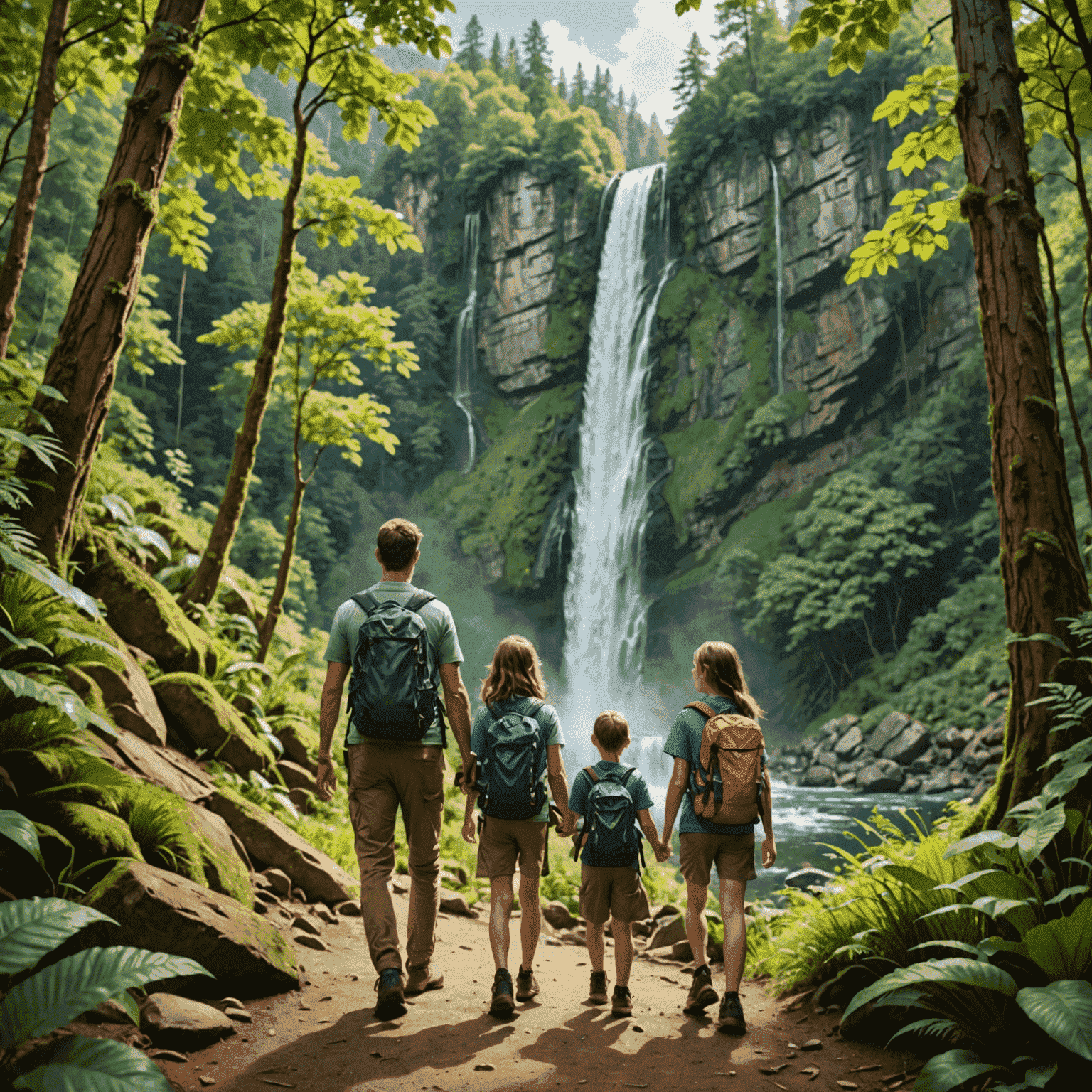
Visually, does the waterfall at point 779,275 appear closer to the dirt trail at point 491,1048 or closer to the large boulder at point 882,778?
the large boulder at point 882,778

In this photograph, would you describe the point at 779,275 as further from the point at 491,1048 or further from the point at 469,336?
the point at 491,1048

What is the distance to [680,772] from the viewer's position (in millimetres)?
3359

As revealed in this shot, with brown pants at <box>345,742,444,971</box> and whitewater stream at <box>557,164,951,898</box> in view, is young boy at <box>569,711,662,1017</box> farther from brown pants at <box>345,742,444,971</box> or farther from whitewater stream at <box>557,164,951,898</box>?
whitewater stream at <box>557,164,951,898</box>

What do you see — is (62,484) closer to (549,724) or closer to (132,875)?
(132,875)

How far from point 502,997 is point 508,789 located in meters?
0.80

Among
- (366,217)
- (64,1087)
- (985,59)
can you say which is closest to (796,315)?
(366,217)

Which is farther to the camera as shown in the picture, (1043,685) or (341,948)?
(341,948)

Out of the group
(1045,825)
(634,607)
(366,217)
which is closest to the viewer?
(1045,825)

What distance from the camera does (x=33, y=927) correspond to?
5.40 ft

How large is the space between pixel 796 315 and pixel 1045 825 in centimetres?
2665

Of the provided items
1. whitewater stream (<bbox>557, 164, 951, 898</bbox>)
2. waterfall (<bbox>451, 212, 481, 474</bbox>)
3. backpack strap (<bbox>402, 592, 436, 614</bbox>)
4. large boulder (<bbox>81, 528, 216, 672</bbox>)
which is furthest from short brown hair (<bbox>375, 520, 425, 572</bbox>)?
waterfall (<bbox>451, 212, 481, 474</bbox>)

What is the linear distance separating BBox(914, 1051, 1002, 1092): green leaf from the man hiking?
1797 millimetres

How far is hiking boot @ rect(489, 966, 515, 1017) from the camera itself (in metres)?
2.99

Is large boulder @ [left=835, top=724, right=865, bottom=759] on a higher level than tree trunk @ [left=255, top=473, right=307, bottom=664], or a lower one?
lower
